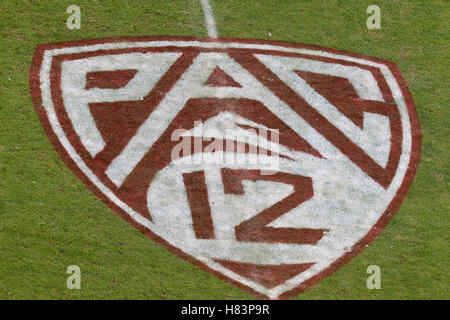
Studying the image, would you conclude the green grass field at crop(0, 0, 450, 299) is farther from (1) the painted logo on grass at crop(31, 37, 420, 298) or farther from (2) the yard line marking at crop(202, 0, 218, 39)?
(1) the painted logo on grass at crop(31, 37, 420, 298)

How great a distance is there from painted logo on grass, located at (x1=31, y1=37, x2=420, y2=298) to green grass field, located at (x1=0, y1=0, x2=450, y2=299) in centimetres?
33

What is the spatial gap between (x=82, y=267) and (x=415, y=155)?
851 centimetres

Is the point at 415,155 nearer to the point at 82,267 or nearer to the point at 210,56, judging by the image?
the point at 210,56

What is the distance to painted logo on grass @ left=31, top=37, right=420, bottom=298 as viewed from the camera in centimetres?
1528

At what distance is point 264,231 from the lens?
1540 cm

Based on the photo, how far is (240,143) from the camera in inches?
652

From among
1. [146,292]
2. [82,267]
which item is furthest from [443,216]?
[82,267]

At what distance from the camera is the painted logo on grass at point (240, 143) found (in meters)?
15.3

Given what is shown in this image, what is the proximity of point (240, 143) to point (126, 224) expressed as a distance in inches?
137

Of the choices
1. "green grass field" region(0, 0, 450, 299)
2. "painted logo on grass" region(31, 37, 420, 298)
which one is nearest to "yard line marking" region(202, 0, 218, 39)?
"green grass field" region(0, 0, 450, 299)

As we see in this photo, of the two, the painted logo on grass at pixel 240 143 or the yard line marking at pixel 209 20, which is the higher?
the yard line marking at pixel 209 20

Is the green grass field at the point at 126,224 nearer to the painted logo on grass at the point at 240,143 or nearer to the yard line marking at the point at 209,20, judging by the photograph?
the yard line marking at the point at 209,20

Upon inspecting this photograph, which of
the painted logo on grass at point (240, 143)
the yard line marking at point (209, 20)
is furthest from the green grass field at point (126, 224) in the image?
the painted logo on grass at point (240, 143)

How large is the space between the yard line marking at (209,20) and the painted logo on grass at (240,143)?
1.05 feet
